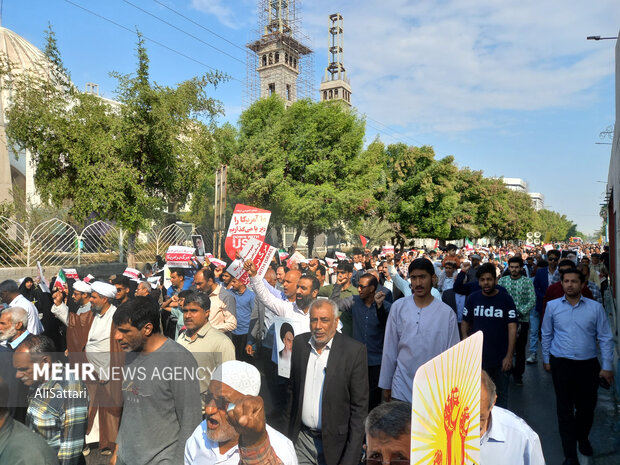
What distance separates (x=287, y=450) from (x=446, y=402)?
140cm

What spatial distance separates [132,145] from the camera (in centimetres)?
1396

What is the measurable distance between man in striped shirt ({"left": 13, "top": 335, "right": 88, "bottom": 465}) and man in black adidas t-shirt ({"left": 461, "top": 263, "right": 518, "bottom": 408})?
3794 mm

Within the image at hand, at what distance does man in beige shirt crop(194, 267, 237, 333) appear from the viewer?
18.4ft

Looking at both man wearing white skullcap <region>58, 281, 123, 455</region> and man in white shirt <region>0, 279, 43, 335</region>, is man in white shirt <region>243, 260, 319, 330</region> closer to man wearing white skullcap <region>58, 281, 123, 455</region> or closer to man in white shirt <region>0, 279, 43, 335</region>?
man wearing white skullcap <region>58, 281, 123, 455</region>

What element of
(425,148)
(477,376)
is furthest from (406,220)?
(477,376)

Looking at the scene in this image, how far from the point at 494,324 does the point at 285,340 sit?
2269mm

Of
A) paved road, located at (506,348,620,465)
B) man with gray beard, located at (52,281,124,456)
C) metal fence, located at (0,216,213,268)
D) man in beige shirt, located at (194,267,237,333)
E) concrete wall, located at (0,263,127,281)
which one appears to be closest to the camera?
man with gray beard, located at (52,281,124,456)

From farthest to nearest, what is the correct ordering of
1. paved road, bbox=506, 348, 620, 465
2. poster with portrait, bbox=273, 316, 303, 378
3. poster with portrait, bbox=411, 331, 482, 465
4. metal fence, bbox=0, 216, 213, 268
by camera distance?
metal fence, bbox=0, 216, 213, 268 < paved road, bbox=506, 348, 620, 465 < poster with portrait, bbox=273, 316, 303, 378 < poster with portrait, bbox=411, 331, 482, 465

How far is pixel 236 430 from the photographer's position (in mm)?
2471

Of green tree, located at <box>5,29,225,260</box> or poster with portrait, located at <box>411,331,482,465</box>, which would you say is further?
green tree, located at <box>5,29,225,260</box>

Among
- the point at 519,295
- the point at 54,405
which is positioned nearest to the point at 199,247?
the point at 519,295

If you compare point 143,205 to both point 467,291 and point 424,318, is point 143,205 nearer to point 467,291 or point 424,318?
point 467,291

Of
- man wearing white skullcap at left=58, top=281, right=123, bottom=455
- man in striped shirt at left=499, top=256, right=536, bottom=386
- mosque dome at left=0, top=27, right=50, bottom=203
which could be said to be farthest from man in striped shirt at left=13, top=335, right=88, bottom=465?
mosque dome at left=0, top=27, right=50, bottom=203

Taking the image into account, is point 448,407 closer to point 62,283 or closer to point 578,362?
point 578,362
